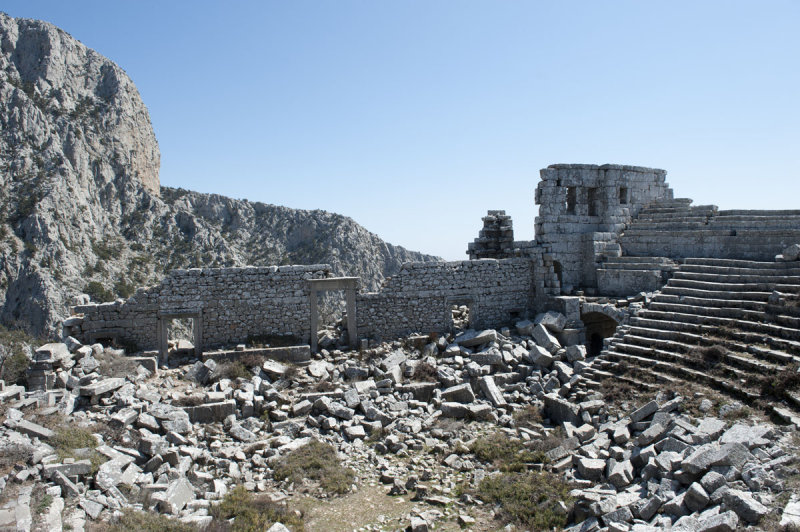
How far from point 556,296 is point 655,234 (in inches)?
155

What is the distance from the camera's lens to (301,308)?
1472 centimetres

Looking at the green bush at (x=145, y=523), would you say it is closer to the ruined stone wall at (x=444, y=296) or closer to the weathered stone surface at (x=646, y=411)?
the weathered stone surface at (x=646, y=411)

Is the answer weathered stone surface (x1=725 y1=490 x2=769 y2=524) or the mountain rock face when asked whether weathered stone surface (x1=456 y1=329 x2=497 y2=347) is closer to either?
weathered stone surface (x1=725 y1=490 x2=769 y2=524)

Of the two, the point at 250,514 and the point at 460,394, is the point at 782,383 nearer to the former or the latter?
the point at 460,394

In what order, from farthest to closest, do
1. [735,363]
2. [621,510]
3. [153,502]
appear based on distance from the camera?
1. [735,363]
2. [153,502]
3. [621,510]

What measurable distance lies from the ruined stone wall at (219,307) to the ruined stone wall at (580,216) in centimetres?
787

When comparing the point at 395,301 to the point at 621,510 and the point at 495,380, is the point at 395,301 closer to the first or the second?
the point at 495,380

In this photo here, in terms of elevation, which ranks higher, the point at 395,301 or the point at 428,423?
the point at 395,301

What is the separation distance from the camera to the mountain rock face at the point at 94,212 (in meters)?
36.8

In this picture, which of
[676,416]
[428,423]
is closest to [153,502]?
[428,423]

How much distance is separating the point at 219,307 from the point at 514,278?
925 centimetres

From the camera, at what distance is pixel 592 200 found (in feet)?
60.5

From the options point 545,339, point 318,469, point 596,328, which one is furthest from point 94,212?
point 318,469

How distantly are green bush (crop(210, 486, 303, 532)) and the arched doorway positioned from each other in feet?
38.0
